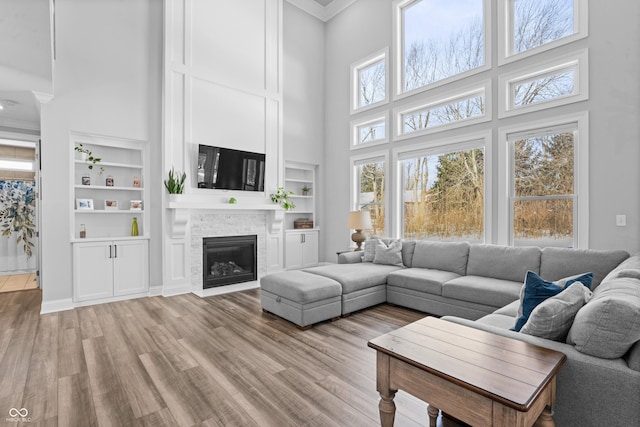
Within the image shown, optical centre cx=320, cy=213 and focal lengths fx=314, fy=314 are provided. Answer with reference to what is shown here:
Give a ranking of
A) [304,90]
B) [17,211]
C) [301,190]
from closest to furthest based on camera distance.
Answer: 1. [17,211]
2. [304,90]
3. [301,190]

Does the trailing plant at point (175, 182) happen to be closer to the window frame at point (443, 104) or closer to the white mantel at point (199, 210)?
the white mantel at point (199, 210)

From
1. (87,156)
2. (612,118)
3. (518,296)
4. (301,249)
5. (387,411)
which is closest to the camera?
(387,411)

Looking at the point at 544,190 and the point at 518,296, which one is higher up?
the point at 544,190

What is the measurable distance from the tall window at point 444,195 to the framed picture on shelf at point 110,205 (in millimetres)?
4696

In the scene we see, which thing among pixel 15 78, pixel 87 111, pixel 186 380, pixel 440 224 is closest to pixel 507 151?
pixel 440 224

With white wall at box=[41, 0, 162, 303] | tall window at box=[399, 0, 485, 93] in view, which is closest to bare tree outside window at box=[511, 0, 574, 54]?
tall window at box=[399, 0, 485, 93]

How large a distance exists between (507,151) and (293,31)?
500 cm

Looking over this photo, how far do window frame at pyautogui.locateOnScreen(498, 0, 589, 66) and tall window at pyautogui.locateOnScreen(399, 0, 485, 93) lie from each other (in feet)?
0.98

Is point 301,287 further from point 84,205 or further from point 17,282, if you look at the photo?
point 17,282

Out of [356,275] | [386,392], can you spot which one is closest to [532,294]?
[386,392]

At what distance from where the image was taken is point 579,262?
127 inches

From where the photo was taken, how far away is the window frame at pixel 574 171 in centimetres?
373

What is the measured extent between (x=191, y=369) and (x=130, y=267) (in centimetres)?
276

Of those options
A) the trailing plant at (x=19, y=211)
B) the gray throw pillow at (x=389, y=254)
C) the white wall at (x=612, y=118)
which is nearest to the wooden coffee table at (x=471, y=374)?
the gray throw pillow at (x=389, y=254)
